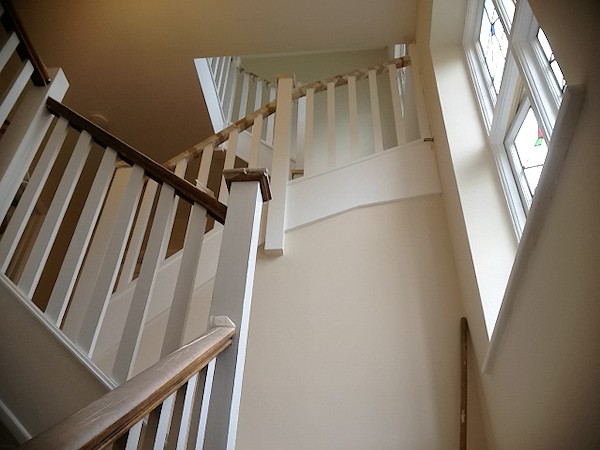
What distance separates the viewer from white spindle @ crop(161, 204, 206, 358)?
1.23 meters

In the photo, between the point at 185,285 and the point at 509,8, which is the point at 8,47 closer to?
the point at 185,285

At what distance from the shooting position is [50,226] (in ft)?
4.75

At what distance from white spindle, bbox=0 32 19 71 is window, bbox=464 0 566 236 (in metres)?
1.86

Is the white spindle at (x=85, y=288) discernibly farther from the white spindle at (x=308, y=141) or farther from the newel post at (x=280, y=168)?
the white spindle at (x=308, y=141)

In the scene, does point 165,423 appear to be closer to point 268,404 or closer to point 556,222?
point 556,222

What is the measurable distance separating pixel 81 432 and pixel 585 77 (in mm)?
1106

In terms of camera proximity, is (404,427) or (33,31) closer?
(404,427)

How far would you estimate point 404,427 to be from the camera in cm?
179

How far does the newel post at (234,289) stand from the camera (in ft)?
3.49

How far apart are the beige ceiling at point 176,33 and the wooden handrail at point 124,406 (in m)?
2.88

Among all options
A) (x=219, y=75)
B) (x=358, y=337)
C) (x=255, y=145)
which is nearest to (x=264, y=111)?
(x=255, y=145)

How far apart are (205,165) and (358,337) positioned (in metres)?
1.31

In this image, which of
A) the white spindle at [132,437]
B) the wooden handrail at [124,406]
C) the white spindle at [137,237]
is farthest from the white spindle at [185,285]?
the white spindle at [137,237]

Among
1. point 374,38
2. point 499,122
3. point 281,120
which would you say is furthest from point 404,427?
point 374,38
